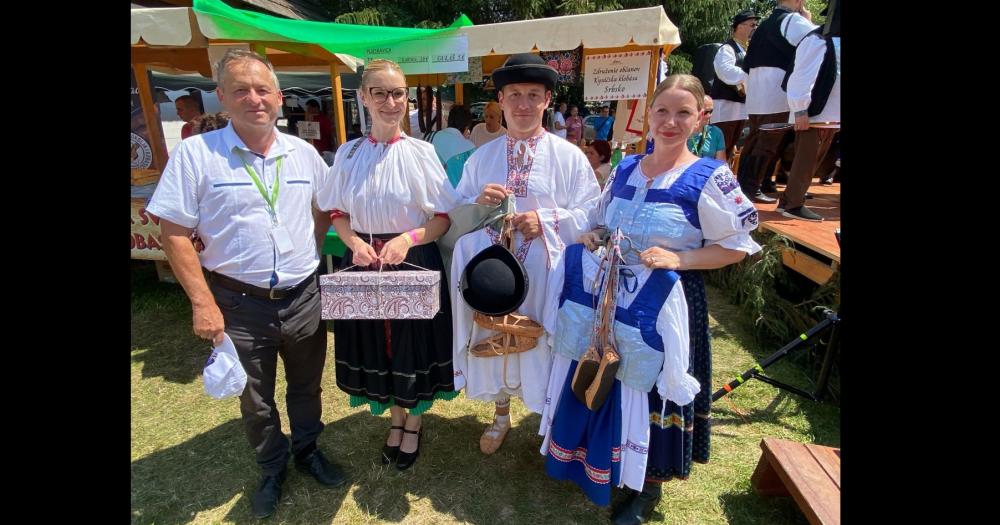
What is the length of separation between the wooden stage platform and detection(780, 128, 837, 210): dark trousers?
0.20 meters

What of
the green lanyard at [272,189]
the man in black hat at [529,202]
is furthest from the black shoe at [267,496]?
the green lanyard at [272,189]

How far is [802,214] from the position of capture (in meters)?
4.35

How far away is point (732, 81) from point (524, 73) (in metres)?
4.42

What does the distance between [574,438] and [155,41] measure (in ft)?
15.4

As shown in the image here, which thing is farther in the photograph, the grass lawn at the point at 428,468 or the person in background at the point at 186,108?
the person in background at the point at 186,108

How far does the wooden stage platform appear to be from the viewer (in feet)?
11.2

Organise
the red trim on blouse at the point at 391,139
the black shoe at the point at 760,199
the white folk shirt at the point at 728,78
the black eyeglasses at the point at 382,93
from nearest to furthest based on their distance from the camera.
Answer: the black eyeglasses at the point at 382,93 < the red trim on blouse at the point at 391,139 < the black shoe at the point at 760,199 < the white folk shirt at the point at 728,78

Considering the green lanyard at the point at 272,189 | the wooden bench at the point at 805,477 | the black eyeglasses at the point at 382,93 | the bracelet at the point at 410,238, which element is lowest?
the wooden bench at the point at 805,477

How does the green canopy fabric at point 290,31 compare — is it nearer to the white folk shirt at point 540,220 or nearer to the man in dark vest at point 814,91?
the white folk shirt at point 540,220

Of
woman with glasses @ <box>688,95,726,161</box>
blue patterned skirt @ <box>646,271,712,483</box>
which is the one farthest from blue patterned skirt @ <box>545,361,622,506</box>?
woman with glasses @ <box>688,95,726,161</box>

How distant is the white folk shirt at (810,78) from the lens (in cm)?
394

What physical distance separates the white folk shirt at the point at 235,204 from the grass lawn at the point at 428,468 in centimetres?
120

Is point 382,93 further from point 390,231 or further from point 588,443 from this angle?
point 588,443
